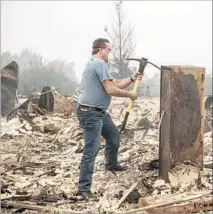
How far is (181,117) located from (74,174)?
159 cm

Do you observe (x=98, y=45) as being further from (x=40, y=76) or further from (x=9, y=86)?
(x=40, y=76)

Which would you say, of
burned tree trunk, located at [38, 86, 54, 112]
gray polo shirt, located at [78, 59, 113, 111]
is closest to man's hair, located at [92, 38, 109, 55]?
gray polo shirt, located at [78, 59, 113, 111]

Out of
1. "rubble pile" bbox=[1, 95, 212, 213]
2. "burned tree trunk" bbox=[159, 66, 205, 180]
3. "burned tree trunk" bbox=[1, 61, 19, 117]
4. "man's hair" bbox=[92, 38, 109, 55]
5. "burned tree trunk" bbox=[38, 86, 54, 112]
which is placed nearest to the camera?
"rubble pile" bbox=[1, 95, 212, 213]

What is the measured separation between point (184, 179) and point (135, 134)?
3969 millimetres

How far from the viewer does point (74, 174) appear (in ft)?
16.9

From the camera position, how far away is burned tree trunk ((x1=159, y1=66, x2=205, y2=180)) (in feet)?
14.7

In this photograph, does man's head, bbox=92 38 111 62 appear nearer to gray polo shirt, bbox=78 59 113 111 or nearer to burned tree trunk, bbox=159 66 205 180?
gray polo shirt, bbox=78 59 113 111

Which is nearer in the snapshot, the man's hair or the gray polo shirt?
the gray polo shirt

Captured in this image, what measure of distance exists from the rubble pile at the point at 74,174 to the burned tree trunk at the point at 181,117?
15 centimetres

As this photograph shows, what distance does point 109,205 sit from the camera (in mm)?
4016

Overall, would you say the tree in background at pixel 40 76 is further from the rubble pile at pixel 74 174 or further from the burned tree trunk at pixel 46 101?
the rubble pile at pixel 74 174

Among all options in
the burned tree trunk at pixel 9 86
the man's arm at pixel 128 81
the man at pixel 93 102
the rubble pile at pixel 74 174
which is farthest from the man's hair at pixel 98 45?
the burned tree trunk at pixel 9 86

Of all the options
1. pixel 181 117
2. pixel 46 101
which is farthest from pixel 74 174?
pixel 46 101

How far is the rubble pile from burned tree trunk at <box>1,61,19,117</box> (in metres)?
2.67
